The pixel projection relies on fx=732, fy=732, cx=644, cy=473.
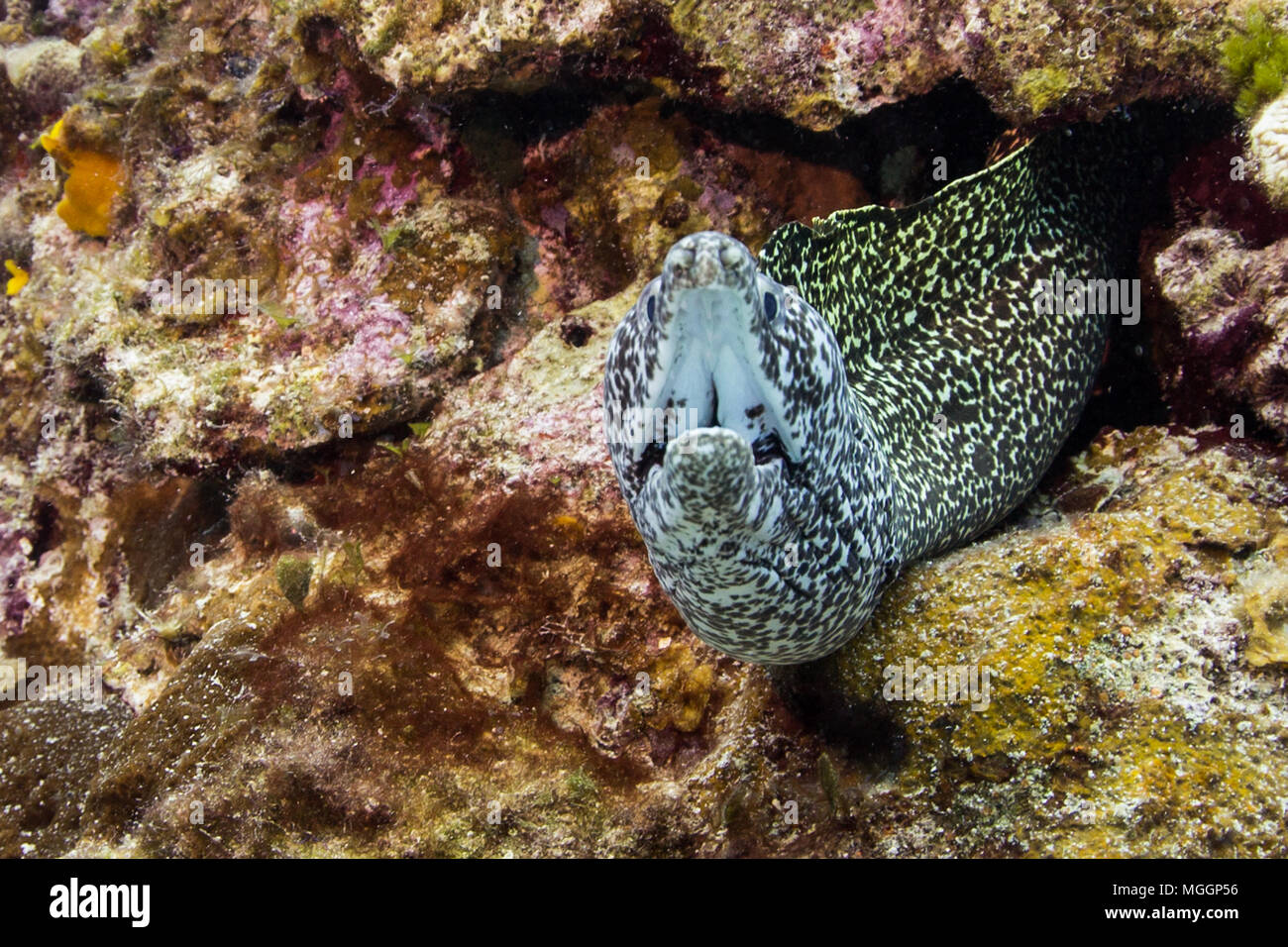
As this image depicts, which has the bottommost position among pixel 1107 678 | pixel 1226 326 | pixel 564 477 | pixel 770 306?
pixel 1107 678

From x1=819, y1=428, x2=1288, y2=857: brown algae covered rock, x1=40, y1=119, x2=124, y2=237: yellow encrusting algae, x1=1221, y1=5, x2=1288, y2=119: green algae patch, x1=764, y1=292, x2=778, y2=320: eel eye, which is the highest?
x1=40, y1=119, x2=124, y2=237: yellow encrusting algae

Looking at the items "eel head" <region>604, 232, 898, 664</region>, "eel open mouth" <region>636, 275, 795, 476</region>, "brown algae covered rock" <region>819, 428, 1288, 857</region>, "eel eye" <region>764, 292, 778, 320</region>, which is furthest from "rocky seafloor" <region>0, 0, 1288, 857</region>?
"eel eye" <region>764, 292, 778, 320</region>

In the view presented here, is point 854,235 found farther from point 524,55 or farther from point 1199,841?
point 1199,841

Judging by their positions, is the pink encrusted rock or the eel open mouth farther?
the pink encrusted rock

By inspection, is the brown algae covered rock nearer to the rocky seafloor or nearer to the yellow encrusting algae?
the rocky seafloor

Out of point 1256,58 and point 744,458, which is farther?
point 1256,58

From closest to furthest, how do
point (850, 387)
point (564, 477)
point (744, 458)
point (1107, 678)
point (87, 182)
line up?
1. point (744, 458)
2. point (1107, 678)
3. point (850, 387)
4. point (564, 477)
5. point (87, 182)

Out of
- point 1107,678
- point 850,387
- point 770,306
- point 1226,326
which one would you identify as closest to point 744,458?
point 770,306

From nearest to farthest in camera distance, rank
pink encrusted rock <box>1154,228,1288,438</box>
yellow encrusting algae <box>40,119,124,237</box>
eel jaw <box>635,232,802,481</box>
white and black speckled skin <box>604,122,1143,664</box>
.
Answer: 1. eel jaw <box>635,232,802,481</box>
2. white and black speckled skin <box>604,122,1143,664</box>
3. pink encrusted rock <box>1154,228,1288,438</box>
4. yellow encrusting algae <box>40,119,124,237</box>

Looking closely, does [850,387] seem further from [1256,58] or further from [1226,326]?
[1256,58]
